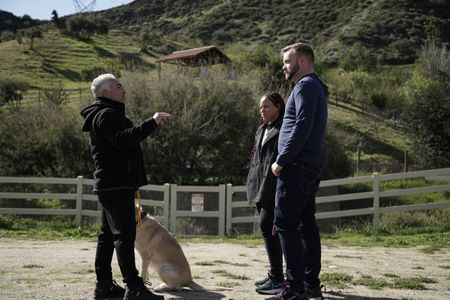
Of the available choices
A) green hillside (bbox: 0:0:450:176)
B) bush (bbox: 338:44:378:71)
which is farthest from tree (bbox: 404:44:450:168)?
bush (bbox: 338:44:378:71)

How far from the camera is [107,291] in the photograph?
16.0ft

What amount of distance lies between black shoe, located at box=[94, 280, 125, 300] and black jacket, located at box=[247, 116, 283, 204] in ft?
4.82

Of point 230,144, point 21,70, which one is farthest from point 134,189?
point 21,70

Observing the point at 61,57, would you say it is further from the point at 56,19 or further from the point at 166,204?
the point at 166,204

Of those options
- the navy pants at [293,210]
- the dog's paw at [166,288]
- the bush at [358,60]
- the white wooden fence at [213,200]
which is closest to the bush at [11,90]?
the white wooden fence at [213,200]

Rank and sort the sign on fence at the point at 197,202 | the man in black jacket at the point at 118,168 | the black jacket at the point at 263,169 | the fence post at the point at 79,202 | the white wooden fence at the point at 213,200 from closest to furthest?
the man in black jacket at the point at 118,168 → the black jacket at the point at 263,169 → the white wooden fence at the point at 213,200 → the sign on fence at the point at 197,202 → the fence post at the point at 79,202

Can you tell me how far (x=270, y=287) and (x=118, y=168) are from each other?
179 cm

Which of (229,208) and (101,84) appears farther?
(229,208)

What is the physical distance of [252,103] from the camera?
21172 mm

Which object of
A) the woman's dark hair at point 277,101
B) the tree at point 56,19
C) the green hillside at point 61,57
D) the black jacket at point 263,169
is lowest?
the black jacket at point 263,169

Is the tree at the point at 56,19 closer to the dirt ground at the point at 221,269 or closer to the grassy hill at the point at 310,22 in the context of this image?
the grassy hill at the point at 310,22

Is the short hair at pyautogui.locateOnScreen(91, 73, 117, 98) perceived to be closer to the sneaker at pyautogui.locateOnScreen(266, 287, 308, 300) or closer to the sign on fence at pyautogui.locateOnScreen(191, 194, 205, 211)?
the sneaker at pyautogui.locateOnScreen(266, 287, 308, 300)

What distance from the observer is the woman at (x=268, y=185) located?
5082 mm

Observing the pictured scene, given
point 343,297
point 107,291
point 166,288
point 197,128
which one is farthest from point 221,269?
point 197,128
